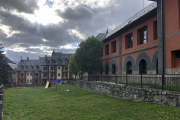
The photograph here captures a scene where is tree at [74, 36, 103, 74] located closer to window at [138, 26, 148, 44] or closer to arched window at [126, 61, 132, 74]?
arched window at [126, 61, 132, 74]

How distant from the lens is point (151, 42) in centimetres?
1360

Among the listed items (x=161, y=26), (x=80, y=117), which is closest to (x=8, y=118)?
(x=80, y=117)

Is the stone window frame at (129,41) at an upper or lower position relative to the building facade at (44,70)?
upper

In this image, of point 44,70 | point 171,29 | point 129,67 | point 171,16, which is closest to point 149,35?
point 171,29

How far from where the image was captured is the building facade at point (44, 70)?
197 feet

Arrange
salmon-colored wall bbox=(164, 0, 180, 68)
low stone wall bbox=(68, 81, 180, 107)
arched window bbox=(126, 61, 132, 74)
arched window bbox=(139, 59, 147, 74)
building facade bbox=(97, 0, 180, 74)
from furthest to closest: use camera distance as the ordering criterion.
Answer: arched window bbox=(126, 61, 132, 74), arched window bbox=(139, 59, 147, 74), building facade bbox=(97, 0, 180, 74), salmon-colored wall bbox=(164, 0, 180, 68), low stone wall bbox=(68, 81, 180, 107)

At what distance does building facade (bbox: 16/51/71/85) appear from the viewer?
5991 cm

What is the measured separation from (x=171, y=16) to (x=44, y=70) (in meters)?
56.4

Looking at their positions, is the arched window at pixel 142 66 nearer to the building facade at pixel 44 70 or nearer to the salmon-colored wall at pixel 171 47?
the salmon-colored wall at pixel 171 47

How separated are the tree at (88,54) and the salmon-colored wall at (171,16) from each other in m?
12.9

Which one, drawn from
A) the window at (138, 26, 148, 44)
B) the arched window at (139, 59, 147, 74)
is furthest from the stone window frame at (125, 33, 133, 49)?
the arched window at (139, 59, 147, 74)

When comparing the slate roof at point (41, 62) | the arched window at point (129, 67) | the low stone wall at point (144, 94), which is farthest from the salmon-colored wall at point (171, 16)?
the slate roof at point (41, 62)

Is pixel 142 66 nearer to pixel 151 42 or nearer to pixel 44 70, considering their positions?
pixel 151 42

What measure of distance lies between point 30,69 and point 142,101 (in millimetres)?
62070
